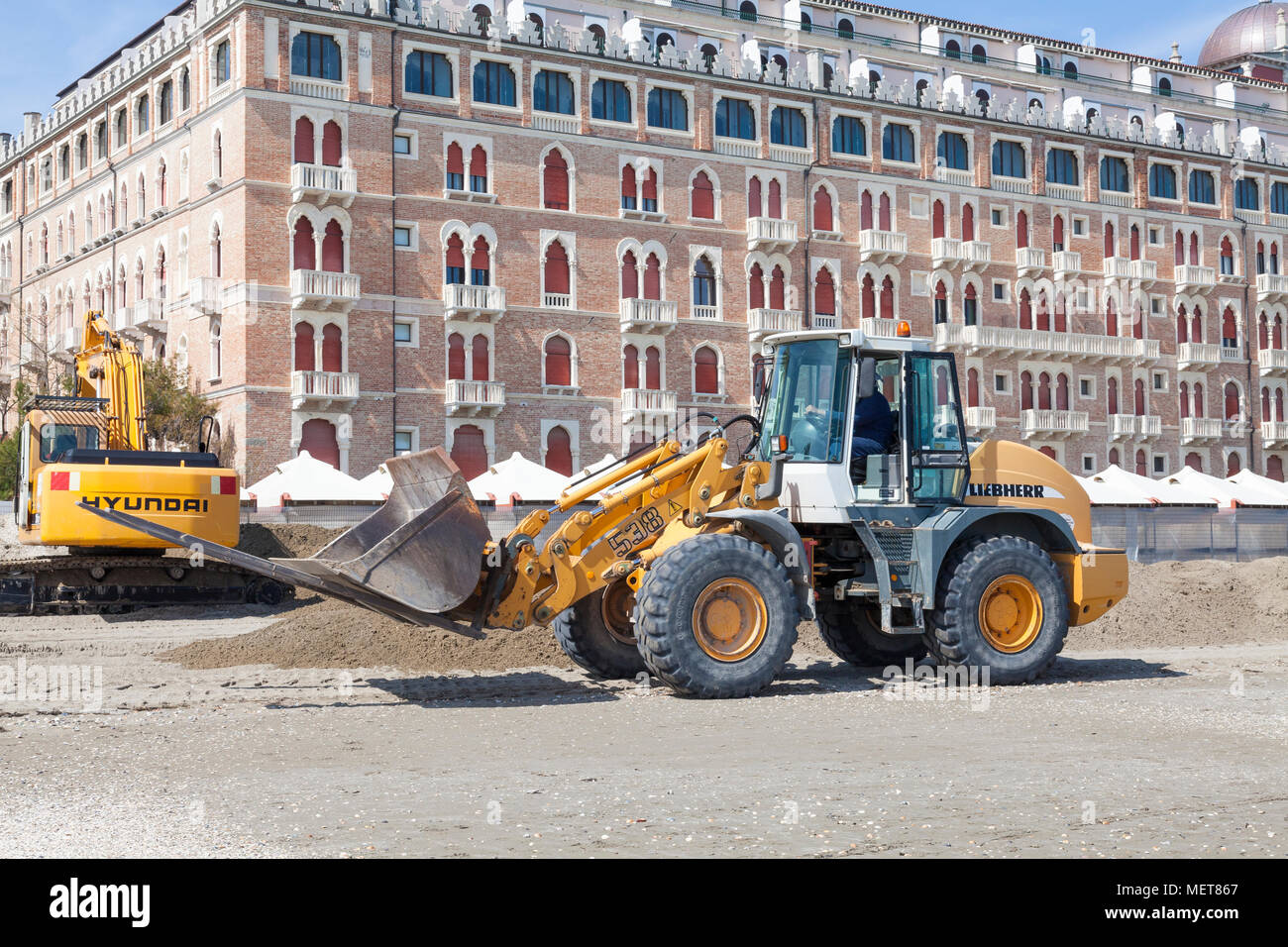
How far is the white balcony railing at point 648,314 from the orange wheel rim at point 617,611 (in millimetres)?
37863

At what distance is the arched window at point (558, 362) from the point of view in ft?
171

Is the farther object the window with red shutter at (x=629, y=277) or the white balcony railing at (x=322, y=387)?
the window with red shutter at (x=629, y=277)

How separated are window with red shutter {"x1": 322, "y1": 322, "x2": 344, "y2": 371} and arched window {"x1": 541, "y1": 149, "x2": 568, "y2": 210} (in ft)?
31.6

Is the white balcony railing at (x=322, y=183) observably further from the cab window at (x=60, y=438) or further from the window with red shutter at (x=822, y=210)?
the cab window at (x=60, y=438)

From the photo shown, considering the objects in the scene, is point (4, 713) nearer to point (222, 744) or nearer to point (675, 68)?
point (222, 744)

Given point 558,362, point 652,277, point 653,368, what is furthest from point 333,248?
point 653,368

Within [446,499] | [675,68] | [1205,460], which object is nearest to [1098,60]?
[1205,460]

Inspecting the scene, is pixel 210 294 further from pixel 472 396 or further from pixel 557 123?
pixel 557 123

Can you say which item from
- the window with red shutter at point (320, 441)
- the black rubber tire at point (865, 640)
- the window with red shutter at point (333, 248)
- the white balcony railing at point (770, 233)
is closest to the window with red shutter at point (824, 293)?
the white balcony railing at point (770, 233)

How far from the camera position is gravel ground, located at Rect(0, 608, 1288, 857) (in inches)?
310

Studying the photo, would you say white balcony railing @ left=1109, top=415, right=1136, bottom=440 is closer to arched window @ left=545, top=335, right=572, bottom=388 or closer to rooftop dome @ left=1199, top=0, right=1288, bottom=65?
arched window @ left=545, top=335, right=572, bottom=388

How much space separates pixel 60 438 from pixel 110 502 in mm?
3876
